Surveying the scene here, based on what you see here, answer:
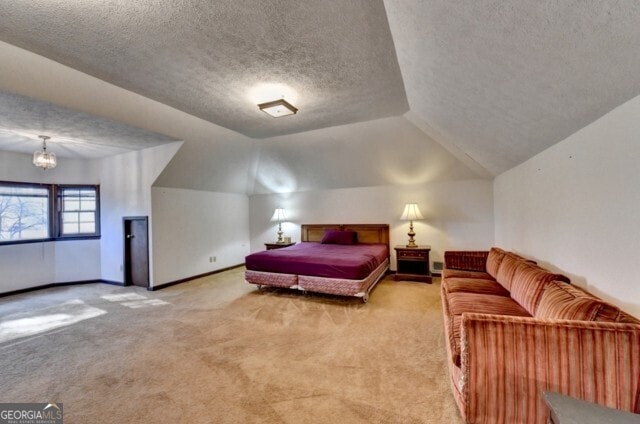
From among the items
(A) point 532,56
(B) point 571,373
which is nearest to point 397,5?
(A) point 532,56

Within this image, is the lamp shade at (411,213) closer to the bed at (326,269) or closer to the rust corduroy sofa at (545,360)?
the bed at (326,269)

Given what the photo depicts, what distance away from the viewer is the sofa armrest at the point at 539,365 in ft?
4.39

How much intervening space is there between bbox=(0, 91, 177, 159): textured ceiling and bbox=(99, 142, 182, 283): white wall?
0.21 metres

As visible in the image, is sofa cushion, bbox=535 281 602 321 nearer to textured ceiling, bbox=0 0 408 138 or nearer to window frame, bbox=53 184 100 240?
textured ceiling, bbox=0 0 408 138

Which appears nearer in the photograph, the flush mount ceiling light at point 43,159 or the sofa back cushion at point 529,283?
the sofa back cushion at point 529,283

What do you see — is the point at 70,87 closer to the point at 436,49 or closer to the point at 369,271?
the point at 436,49

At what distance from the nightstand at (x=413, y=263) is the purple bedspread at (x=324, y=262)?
41cm

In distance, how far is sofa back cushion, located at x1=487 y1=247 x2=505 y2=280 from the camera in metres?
3.21

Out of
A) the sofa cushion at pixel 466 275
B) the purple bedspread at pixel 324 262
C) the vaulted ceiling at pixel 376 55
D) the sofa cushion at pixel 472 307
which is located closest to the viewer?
the vaulted ceiling at pixel 376 55

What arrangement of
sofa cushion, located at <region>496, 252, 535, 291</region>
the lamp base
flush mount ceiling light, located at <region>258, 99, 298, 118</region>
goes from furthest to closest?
the lamp base < flush mount ceiling light, located at <region>258, 99, 298, 118</region> < sofa cushion, located at <region>496, 252, 535, 291</region>

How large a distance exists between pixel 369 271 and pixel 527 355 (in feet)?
8.78

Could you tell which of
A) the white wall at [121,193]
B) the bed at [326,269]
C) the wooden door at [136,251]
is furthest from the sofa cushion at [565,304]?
the wooden door at [136,251]

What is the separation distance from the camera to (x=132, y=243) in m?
5.17

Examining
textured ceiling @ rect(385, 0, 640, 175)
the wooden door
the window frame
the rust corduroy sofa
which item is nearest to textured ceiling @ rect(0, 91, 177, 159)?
the window frame
